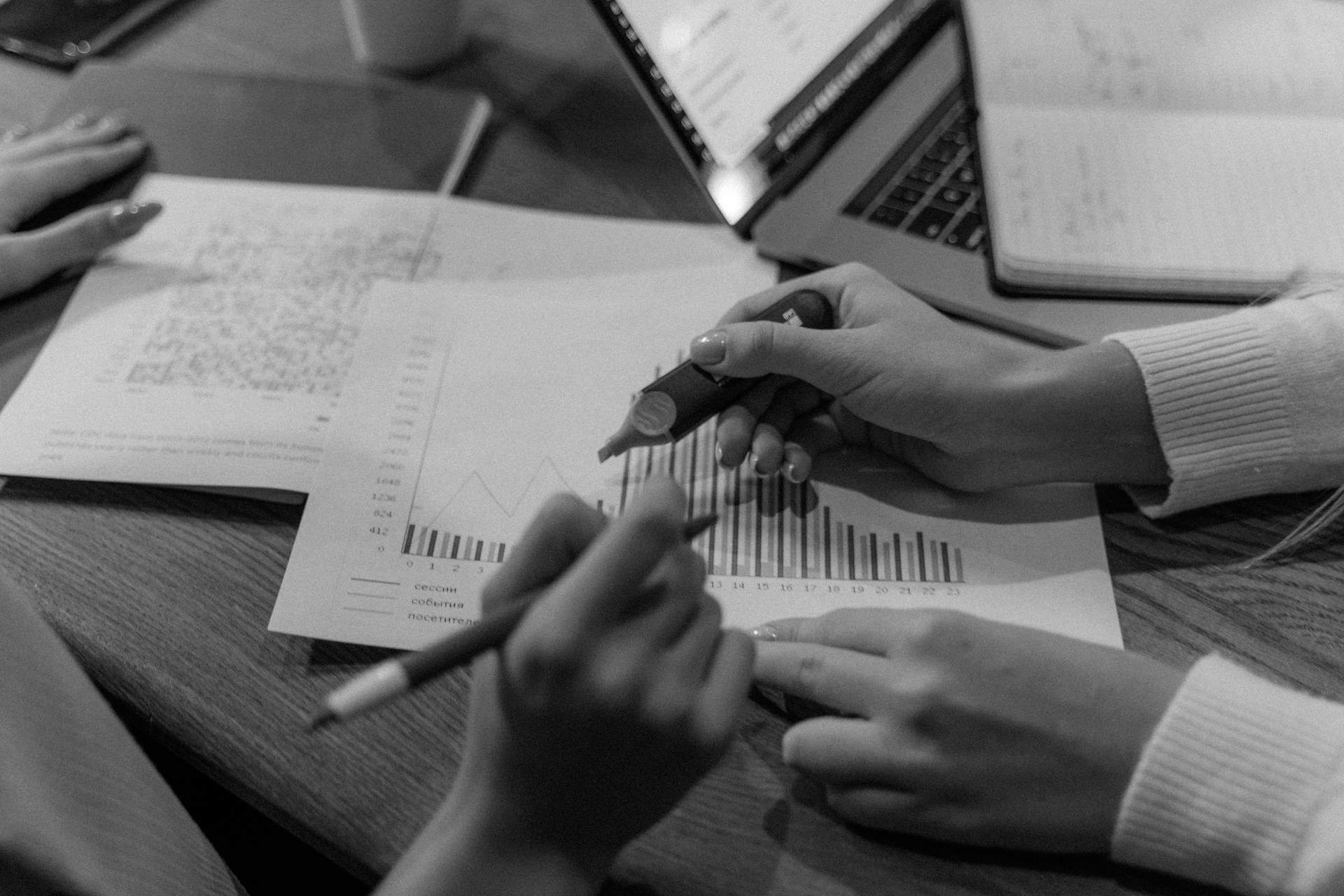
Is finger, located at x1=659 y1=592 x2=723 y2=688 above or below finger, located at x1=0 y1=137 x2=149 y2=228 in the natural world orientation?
above

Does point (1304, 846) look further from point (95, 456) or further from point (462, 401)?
point (95, 456)

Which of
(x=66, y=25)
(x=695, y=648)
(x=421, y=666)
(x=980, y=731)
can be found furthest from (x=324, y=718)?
(x=66, y=25)

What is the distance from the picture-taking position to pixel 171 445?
0.65 metres

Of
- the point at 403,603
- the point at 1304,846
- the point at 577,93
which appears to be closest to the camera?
the point at 1304,846

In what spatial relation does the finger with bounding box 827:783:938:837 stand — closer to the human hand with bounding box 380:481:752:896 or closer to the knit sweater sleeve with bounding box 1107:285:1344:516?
the human hand with bounding box 380:481:752:896

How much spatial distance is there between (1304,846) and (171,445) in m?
0.61

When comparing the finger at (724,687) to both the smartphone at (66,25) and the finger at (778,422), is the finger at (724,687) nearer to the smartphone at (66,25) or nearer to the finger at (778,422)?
the finger at (778,422)

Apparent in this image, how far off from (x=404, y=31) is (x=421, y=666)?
66cm

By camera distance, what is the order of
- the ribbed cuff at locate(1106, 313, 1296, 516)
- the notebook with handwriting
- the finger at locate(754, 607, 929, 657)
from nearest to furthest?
1. the finger at locate(754, 607, 929, 657)
2. the ribbed cuff at locate(1106, 313, 1296, 516)
3. the notebook with handwriting

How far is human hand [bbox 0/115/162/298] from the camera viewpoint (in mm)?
736

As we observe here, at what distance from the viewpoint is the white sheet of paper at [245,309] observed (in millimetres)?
644

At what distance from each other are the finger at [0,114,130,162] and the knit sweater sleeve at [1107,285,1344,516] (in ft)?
2.48

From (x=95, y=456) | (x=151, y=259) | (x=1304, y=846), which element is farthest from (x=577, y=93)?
(x=1304, y=846)

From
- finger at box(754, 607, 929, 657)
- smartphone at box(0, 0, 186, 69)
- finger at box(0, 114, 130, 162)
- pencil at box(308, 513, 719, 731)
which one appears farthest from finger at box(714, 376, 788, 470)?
smartphone at box(0, 0, 186, 69)
